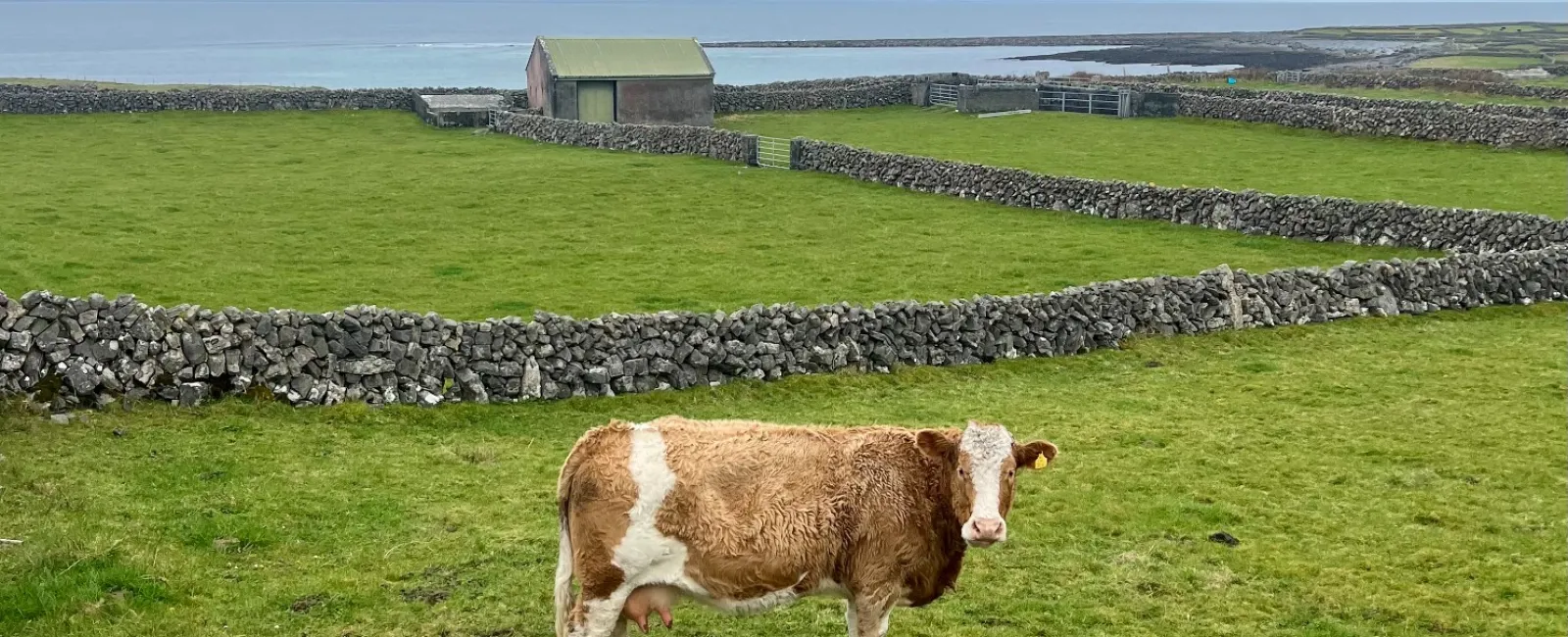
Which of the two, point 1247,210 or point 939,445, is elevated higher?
point 939,445

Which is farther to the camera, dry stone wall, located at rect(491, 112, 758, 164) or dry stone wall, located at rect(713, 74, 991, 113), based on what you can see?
dry stone wall, located at rect(713, 74, 991, 113)

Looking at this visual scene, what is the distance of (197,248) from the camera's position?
25469 millimetres

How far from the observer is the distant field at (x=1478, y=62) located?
90.1 metres

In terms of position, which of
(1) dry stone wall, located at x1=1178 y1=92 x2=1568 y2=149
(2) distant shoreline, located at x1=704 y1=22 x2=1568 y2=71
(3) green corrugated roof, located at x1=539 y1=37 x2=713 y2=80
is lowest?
(1) dry stone wall, located at x1=1178 y1=92 x2=1568 y2=149

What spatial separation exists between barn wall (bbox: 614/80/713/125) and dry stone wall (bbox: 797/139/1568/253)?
51.6 feet

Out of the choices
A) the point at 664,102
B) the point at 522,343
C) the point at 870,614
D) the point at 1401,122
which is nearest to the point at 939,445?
the point at 870,614

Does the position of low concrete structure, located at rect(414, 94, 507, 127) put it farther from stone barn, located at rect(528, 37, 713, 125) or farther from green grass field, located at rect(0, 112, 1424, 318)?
green grass field, located at rect(0, 112, 1424, 318)

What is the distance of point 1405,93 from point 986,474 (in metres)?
58.8

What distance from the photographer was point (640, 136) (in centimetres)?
4303

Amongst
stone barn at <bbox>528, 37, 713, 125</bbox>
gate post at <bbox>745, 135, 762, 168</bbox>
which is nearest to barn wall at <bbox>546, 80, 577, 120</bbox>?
stone barn at <bbox>528, 37, 713, 125</bbox>

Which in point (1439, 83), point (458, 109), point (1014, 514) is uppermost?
point (1439, 83)

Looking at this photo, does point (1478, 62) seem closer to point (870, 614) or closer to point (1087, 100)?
point (1087, 100)

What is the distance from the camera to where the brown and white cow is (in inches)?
327

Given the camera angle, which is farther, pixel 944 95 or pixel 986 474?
pixel 944 95
